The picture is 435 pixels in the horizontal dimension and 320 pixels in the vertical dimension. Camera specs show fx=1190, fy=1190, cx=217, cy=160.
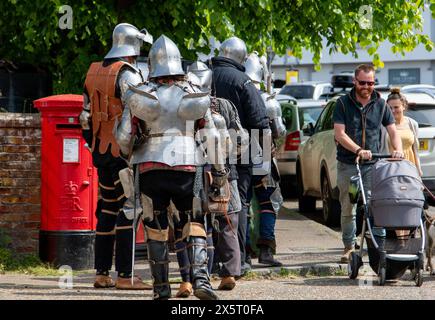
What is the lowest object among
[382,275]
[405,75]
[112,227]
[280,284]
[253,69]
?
[280,284]

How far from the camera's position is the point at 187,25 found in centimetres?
1430

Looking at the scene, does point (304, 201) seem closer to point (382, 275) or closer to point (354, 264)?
point (354, 264)

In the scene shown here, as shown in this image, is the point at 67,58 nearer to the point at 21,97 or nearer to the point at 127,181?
the point at 21,97

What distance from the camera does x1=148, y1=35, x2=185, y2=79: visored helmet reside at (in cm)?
824

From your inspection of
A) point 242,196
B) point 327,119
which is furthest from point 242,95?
point 327,119

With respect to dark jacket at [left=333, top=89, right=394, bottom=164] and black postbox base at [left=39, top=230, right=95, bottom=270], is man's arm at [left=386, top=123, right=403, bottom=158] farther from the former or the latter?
black postbox base at [left=39, top=230, right=95, bottom=270]

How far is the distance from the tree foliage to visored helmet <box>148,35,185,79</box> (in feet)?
16.5

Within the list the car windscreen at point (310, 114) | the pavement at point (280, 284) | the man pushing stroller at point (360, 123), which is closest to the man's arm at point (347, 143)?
the man pushing stroller at point (360, 123)

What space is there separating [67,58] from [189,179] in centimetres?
706

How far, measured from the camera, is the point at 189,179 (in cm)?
825

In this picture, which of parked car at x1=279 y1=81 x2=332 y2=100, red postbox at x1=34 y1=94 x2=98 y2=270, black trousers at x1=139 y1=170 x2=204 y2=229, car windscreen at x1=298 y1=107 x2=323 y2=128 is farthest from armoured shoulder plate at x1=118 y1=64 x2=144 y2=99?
parked car at x1=279 y1=81 x2=332 y2=100

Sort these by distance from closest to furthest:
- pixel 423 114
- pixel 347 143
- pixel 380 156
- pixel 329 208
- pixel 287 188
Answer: pixel 380 156
pixel 347 143
pixel 423 114
pixel 329 208
pixel 287 188

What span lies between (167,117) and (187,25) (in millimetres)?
6290

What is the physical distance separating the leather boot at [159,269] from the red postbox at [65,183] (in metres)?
2.26
